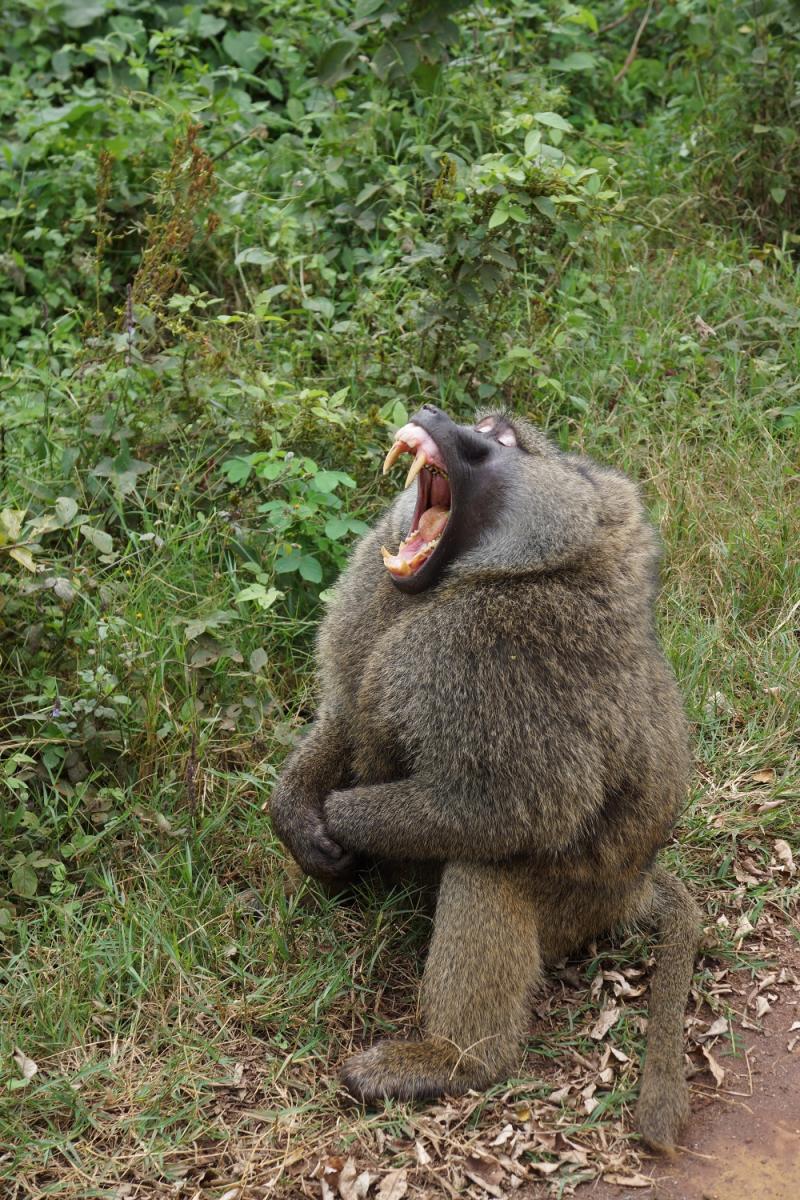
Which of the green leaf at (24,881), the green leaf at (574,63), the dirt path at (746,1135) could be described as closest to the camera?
the dirt path at (746,1135)

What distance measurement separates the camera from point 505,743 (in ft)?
8.68

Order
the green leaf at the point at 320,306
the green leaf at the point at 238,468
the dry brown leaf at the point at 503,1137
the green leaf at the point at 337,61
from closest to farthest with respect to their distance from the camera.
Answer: the dry brown leaf at the point at 503,1137 → the green leaf at the point at 238,468 → the green leaf at the point at 320,306 → the green leaf at the point at 337,61

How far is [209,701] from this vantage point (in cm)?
346

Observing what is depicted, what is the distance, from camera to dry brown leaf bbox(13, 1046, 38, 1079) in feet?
8.73

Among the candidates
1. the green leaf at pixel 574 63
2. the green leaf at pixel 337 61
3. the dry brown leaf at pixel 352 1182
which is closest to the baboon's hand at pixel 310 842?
the dry brown leaf at pixel 352 1182

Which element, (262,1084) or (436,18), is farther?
(436,18)

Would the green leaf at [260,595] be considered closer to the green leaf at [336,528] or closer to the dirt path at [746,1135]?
the green leaf at [336,528]

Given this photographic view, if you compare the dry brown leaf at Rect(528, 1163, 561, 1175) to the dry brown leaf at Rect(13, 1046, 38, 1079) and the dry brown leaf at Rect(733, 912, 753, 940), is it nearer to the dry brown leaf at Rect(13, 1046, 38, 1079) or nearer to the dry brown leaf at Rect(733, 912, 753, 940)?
the dry brown leaf at Rect(733, 912, 753, 940)

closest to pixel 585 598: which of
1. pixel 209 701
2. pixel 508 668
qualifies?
pixel 508 668

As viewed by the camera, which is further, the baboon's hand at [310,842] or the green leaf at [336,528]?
the green leaf at [336,528]

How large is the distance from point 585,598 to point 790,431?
5.66 ft

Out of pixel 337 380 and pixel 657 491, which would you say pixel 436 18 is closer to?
pixel 337 380

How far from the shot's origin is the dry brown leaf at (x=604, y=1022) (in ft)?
9.35

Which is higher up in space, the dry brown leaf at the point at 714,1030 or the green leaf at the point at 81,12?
the green leaf at the point at 81,12
